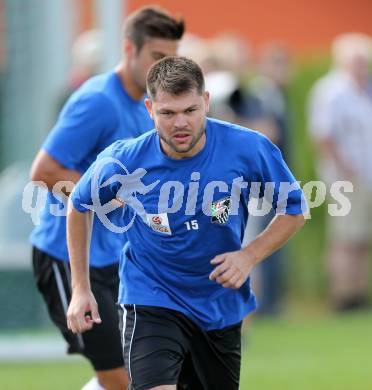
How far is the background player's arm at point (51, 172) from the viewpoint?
20.5ft

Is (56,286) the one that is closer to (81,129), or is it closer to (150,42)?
(81,129)

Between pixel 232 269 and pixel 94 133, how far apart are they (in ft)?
4.35

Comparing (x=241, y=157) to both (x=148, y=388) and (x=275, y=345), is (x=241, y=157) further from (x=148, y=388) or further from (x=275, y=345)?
(x=275, y=345)

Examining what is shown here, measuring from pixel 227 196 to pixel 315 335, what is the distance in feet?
19.0

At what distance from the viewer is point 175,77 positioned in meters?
5.26

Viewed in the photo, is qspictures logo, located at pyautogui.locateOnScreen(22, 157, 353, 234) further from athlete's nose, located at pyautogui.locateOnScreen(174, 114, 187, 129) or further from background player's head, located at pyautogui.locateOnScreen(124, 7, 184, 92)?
background player's head, located at pyautogui.locateOnScreen(124, 7, 184, 92)

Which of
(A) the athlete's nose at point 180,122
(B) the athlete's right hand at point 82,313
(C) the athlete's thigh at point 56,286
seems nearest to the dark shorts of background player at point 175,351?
(B) the athlete's right hand at point 82,313

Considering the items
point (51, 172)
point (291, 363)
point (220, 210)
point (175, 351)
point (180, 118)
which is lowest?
point (291, 363)

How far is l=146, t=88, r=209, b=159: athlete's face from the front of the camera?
520 centimetres

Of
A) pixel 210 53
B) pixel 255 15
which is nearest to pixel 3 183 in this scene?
pixel 210 53

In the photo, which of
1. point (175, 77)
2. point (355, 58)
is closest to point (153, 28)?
point (175, 77)

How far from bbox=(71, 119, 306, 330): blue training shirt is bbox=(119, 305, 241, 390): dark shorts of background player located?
0.05 meters

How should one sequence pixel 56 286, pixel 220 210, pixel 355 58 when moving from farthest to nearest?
pixel 355 58 < pixel 56 286 < pixel 220 210

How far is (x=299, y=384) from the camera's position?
339 inches
